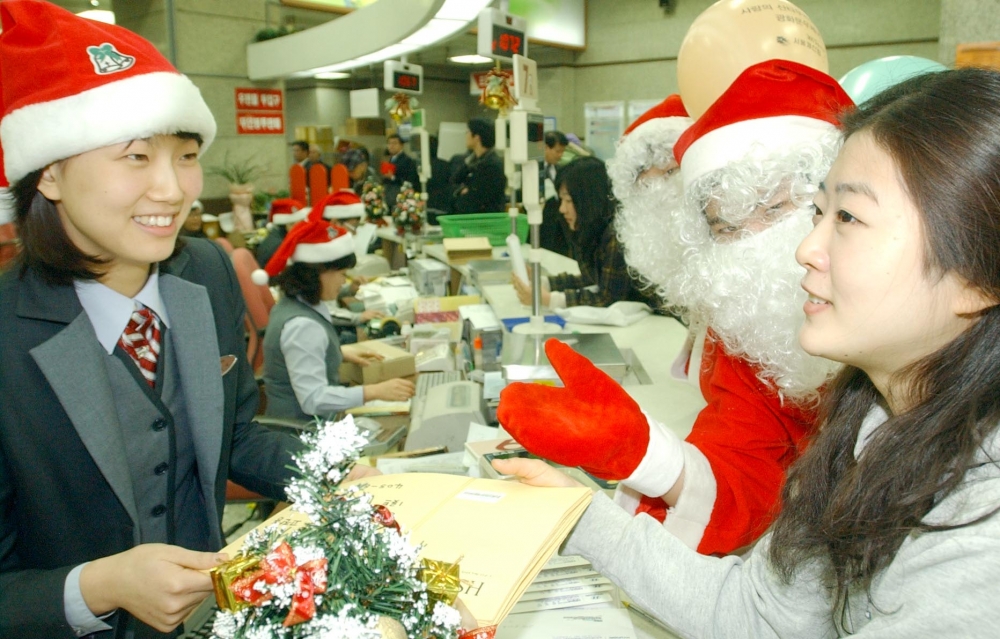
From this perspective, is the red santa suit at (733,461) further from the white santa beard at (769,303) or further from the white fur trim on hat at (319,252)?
the white fur trim on hat at (319,252)

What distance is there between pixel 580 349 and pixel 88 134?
1.65m

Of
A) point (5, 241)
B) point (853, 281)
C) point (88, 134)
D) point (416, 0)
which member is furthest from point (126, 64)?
point (416, 0)

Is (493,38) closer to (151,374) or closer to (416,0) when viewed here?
(416,0)

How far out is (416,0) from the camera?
3.76 m

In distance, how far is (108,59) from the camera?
1.18 metres

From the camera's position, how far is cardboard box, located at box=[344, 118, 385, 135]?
29.1ft

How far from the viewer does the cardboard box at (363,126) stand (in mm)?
8875

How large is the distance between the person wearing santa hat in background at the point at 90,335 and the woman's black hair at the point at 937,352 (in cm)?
96

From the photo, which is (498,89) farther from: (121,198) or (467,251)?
(121,198)

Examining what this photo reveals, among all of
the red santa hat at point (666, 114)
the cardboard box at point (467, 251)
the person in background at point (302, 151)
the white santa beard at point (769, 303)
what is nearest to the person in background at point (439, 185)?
the person in background at point (302, 151)

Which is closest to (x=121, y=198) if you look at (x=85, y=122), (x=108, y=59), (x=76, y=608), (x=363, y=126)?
(x=85, y=122)

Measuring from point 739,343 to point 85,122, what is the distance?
1262mm

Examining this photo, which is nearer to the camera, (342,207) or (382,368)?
(382,368)

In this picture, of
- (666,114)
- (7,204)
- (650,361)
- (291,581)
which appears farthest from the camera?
(650,361)
